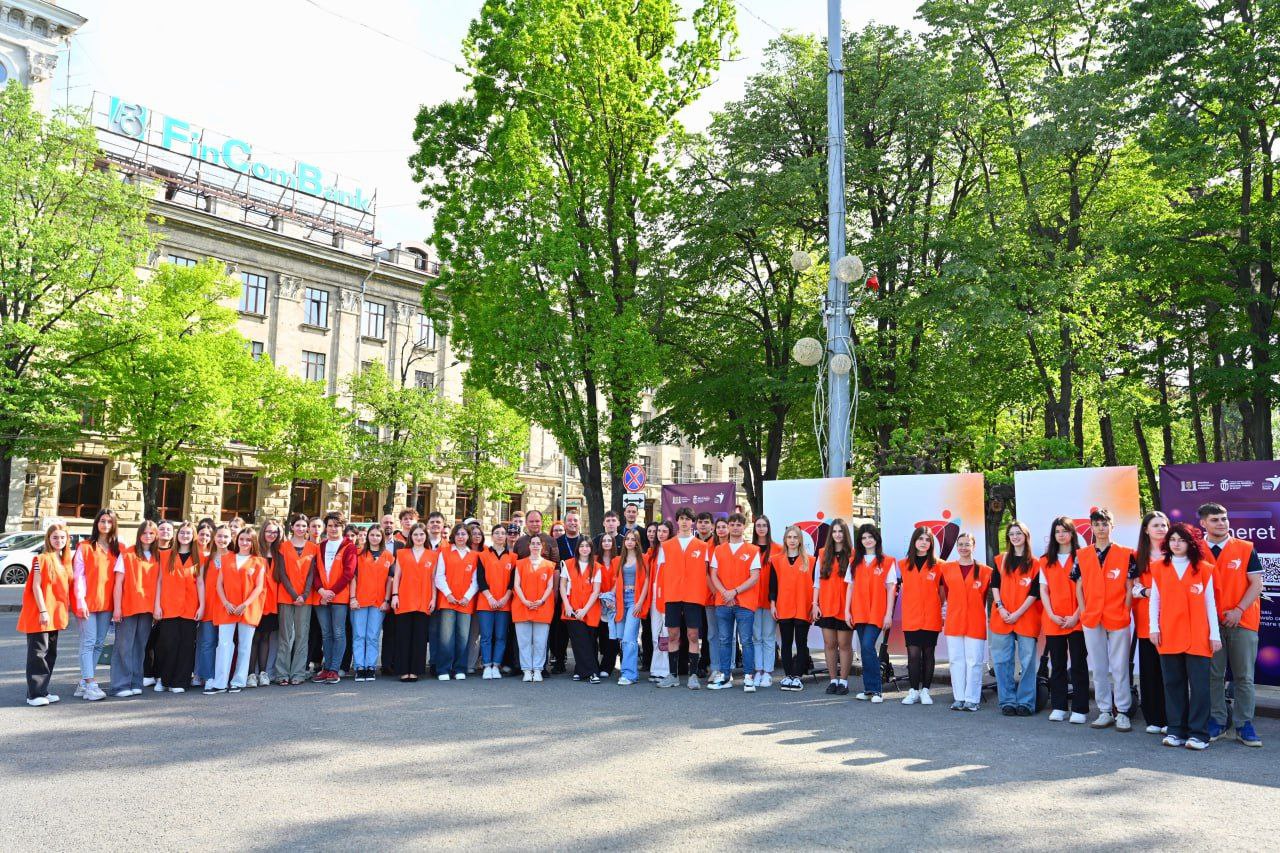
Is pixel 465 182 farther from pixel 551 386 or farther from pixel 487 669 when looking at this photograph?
pixel 487 669

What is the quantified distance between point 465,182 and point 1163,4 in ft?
48.9

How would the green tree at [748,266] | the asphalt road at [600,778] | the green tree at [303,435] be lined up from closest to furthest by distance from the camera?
the asphalt road at [600,778] < the green tree at [748,266] < the green tree at [303,435]

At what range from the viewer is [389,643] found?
480 inches

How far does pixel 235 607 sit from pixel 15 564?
68.1 feet

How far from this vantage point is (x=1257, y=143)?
17.6 metres

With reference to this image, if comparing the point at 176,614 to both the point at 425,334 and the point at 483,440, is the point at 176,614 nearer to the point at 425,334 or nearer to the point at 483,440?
the point at 483,440

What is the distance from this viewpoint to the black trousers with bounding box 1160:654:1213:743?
8.12 meters

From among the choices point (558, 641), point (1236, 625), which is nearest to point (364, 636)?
point (558, 641)

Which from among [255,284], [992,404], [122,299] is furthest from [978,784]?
[255,284]

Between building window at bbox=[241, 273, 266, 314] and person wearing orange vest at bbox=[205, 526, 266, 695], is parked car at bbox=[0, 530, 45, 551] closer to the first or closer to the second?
building window at bbox=[241, 273, 266, 314]

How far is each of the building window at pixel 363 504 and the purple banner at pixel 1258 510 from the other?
40977 millimetres

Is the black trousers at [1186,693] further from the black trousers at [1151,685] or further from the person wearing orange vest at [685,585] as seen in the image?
the person wearing orange vest at [685,585]

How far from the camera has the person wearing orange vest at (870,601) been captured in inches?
413

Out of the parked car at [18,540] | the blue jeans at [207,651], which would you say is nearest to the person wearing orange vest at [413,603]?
the blue jeans at [207,651]
